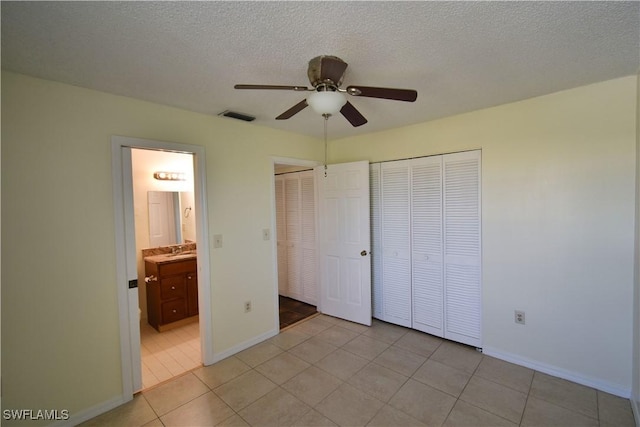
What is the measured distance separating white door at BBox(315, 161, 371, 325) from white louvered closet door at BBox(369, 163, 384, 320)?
0.62ft

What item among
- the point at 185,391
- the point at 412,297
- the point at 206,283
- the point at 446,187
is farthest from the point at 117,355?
the point at 446,187

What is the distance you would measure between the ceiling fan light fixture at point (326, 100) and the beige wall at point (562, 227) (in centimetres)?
177

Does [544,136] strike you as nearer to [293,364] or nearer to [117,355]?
[293,364]

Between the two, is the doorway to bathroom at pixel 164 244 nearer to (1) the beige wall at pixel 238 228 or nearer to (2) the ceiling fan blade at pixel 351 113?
(1) the beige wall at pixel 238 228

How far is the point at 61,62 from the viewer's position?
5.42 feet

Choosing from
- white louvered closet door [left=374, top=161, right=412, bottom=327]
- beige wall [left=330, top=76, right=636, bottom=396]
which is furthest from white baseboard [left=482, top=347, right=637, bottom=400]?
white louvered closet door [left=374, top=161, right=412, bottom=327]

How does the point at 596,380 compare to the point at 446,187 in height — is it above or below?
below

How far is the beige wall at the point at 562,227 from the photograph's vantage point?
2.09m

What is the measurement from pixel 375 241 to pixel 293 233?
136cm

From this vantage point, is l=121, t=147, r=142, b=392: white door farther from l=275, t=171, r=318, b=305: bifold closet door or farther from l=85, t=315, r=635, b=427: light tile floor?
l=275, t=171, r=318, b=305: bifold closet door

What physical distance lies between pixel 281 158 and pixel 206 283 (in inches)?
62.3

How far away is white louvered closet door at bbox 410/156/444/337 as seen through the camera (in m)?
2.98

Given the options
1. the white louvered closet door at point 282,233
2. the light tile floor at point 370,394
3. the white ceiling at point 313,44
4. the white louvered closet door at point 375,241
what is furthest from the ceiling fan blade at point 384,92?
the white louvered closet door at point 282,233

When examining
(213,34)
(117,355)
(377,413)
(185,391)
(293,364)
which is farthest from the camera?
(293,364)
